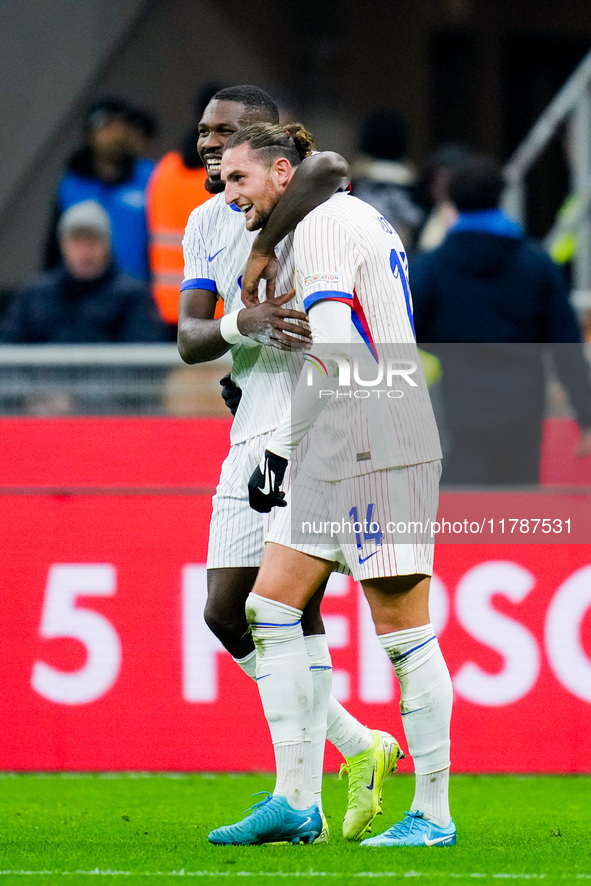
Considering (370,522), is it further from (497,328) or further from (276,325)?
(497,328)

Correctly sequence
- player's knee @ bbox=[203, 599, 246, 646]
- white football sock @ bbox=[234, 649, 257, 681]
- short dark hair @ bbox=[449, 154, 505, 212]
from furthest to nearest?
short dark hair @ bbox=[449, 154, 505, 212]
white football sock @ bbox=[234, 649, 257, 681]
player's knee @ bbox=[203, 599, 246, 646]

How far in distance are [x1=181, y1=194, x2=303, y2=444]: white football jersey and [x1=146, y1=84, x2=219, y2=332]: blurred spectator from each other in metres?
3.50

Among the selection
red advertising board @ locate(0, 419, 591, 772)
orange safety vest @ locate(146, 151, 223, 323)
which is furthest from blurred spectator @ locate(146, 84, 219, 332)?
red advertising board @ locate(0, 419, 591, 772)

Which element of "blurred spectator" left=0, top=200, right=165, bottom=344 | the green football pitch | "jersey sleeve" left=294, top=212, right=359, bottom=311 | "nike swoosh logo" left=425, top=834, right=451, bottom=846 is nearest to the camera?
the green football pitch

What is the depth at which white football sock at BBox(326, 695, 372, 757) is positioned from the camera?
507 centimetres

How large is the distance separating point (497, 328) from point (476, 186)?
0.67 m

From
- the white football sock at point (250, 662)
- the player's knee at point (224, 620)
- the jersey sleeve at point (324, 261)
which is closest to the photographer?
the jersey sleeve at point (324, 261)

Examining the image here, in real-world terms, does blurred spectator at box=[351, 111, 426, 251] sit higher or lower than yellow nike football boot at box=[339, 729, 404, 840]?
higher

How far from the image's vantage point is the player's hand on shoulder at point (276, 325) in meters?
4.62

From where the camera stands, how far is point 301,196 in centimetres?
463

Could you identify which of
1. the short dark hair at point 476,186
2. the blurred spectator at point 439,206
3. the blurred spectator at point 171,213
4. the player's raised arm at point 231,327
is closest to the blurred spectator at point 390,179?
the blurred spectator at point 439,206

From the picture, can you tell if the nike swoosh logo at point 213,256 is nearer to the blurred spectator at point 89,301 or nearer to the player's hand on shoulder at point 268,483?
the player's hand on shoulder at point 268,483

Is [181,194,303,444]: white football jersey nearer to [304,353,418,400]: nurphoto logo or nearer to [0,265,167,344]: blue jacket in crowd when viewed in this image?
[304,353,418,400]: nurphoto logo

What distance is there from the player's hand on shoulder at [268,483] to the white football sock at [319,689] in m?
0.71
